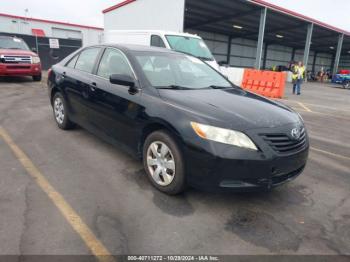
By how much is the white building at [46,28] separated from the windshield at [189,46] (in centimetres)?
1368

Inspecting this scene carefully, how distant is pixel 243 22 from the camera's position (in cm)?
2758

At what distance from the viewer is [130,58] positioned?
3930 millimetres

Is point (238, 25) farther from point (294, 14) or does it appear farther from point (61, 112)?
point (61, 112)

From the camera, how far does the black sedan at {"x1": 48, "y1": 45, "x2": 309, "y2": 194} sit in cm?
286

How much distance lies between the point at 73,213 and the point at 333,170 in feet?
11.9

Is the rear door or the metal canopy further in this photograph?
the metal canopy

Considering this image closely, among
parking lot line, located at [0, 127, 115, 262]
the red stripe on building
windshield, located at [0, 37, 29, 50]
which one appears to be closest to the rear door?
parking lot line, located at [0, 127, 115, 262]

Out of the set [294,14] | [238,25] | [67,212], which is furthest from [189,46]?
[238,25]

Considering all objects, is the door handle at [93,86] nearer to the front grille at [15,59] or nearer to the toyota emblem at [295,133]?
the toyota emblem at [295,133]

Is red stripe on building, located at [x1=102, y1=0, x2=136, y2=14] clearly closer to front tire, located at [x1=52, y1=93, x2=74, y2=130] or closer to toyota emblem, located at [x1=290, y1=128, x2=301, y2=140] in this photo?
front tire, located at [x1=52, y1=93, x2=74, y2=130]

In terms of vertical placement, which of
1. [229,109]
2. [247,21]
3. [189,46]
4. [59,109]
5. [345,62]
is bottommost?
[59,109]

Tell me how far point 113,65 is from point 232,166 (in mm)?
2341

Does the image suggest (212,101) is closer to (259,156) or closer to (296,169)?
(259,156)

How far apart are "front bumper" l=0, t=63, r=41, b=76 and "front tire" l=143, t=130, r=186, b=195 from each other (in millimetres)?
10182
